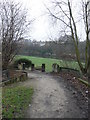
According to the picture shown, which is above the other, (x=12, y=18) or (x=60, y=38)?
(x=12, y=18)

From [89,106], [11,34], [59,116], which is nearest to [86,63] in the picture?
[11,34]

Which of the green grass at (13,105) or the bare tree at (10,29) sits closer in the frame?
the green grass at (13,105)

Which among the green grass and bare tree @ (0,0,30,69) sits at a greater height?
bare tree @ (0,0,30,69)

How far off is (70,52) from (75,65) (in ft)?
4.94

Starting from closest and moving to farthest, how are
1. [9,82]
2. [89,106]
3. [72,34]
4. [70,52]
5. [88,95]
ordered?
[89,106]
[88,95]
[9,82]
[72,34]
[70,52]

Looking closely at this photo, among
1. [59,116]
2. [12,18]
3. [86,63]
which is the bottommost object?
[59,116]

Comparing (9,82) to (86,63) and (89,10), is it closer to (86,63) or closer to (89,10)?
(86,63)

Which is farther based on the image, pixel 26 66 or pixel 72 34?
pixel 26 66

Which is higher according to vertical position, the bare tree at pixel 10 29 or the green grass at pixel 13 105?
the bare tree at pixel 10 29

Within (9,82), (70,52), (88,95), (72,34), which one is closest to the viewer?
(88,95)

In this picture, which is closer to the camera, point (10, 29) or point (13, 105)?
point (13, 105)

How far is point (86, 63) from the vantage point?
12.5 meters

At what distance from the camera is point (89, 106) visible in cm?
512

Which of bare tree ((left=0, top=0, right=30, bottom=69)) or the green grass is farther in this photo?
bare tree ((left=0, top=0, right=30, bottom=69))
